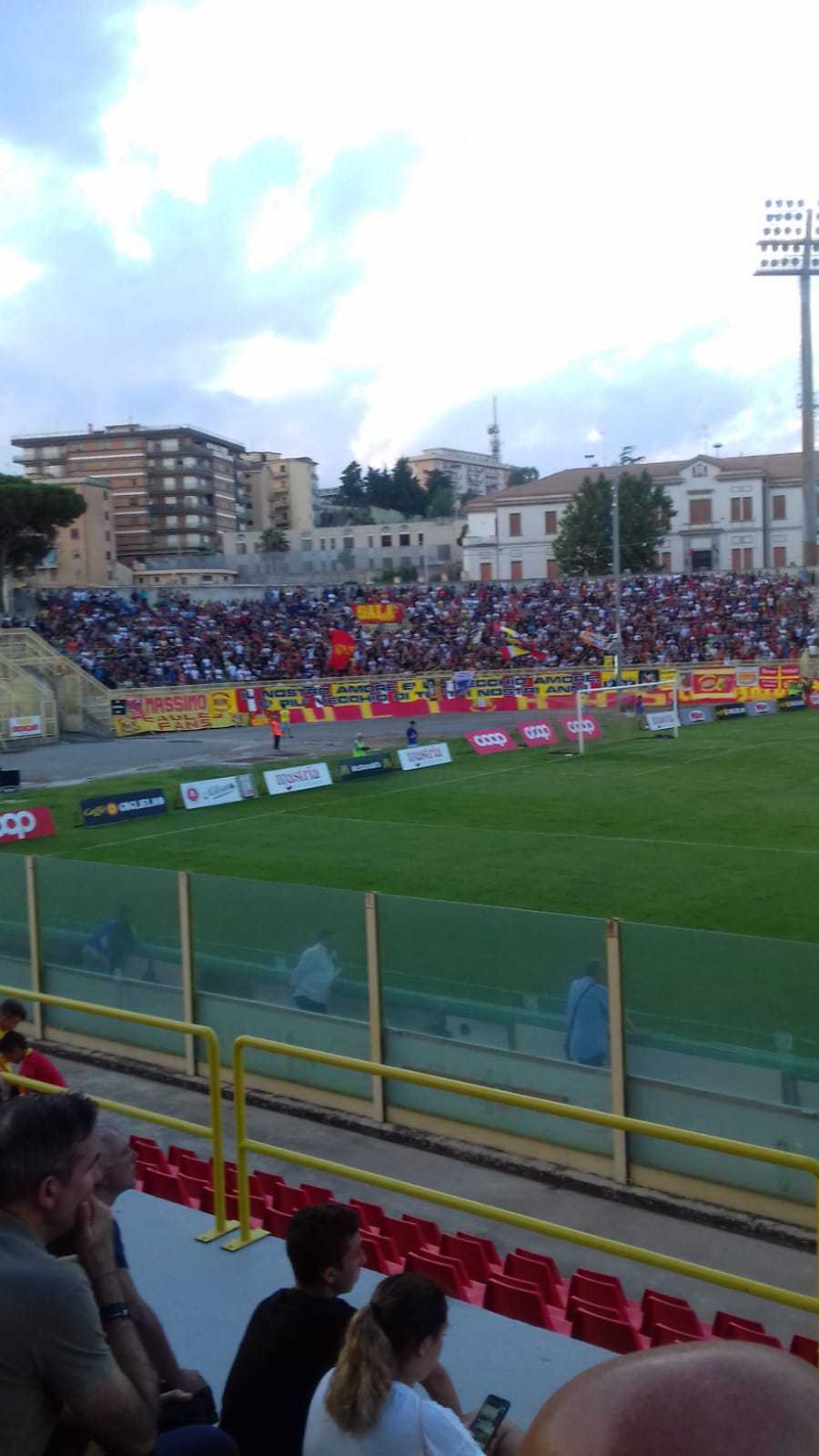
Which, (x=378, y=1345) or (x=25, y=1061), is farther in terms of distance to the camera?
(x=25, y=1061)

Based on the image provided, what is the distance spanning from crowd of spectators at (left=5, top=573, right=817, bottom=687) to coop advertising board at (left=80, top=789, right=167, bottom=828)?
77.8 ft

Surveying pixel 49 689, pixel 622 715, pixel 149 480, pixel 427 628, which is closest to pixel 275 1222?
pixel 622 715

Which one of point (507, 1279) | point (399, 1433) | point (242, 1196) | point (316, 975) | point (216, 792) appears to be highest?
point (399, 1433)

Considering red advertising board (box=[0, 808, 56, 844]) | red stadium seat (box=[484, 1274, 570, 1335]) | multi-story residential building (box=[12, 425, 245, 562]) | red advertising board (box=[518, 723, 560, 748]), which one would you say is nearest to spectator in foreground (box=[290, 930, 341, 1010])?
red stadium seat (box=[484, 1274, 570, 1335])

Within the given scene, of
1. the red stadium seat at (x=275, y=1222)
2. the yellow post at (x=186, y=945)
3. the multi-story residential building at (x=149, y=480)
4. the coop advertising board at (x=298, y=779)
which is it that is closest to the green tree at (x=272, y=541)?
the multi-story residential building at (x=149, y=480)

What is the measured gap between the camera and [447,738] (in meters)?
41.2

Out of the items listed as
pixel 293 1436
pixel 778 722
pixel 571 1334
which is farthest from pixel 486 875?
pixel 778 722

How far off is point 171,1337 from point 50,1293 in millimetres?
2268

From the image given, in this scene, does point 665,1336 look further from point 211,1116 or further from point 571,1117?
point 211,1116

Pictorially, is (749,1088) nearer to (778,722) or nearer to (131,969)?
(131,969)

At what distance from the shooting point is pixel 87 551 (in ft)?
311

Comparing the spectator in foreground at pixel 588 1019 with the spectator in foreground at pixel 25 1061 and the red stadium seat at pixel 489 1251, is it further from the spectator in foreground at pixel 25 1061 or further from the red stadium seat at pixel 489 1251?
the spectator in foreground at pixel 25 1061

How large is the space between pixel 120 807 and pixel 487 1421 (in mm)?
25558

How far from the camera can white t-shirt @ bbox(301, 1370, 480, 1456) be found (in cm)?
333
